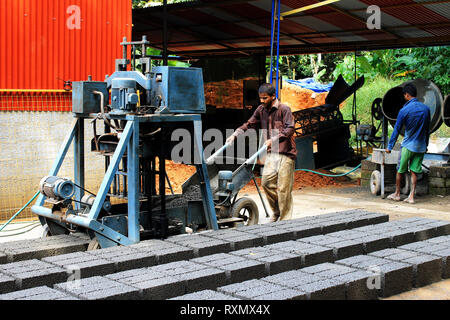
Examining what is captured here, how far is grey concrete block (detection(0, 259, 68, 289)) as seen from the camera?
16.7 ft

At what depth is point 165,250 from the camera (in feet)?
19.7

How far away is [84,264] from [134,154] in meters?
1.41

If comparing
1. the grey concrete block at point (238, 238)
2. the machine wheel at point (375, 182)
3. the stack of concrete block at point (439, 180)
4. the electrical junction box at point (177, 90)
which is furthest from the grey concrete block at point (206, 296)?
the stack of concrete block at point (439, 180)

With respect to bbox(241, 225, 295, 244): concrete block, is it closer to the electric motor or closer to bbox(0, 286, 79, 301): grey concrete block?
the electric motor

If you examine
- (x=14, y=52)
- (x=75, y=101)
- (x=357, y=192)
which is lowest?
(x=357, y=192)

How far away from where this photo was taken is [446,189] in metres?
12.5

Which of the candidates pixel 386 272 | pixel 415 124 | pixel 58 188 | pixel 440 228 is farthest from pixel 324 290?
pixel 415 124

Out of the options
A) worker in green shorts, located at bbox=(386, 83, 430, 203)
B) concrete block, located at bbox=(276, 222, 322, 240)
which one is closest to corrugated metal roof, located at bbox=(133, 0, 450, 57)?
worker in green shorts, located at bbox=(386, 83, 430, 203)

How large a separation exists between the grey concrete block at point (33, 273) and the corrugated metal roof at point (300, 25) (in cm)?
946

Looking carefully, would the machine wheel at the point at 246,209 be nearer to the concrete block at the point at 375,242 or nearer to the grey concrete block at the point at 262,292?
the concrete block at the point at 375,242

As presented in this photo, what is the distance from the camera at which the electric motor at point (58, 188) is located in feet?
21.3

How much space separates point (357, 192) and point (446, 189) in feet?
5.99
